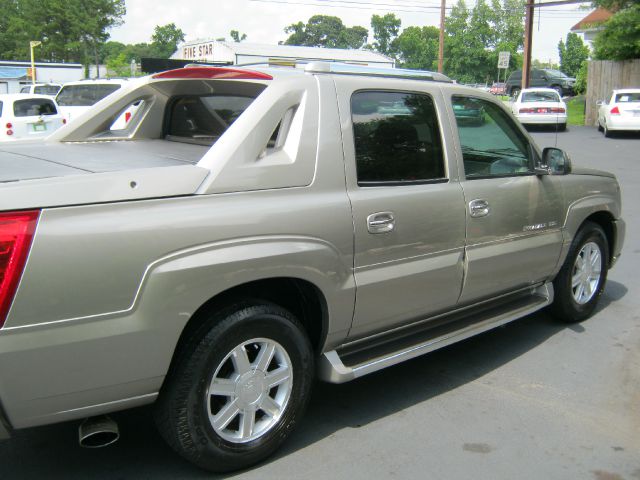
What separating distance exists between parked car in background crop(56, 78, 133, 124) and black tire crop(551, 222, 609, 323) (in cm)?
1504

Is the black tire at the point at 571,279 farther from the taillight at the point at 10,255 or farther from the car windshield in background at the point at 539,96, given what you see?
the car windshield in background at the point at 539,96

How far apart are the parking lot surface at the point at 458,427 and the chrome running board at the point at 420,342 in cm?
35

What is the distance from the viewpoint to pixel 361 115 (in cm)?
367

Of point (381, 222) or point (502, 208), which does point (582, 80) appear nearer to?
point (502, 208)

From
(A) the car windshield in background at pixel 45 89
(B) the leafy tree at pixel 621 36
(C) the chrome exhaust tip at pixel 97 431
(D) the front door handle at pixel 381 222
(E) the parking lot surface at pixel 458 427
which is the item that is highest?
(B) the leafy tree at pixel 621 36

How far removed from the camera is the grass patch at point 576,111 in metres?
28.3

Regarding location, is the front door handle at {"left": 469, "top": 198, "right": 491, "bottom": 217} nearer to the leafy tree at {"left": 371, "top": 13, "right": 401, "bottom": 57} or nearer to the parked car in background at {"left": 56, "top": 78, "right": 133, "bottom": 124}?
the parked car in background at {"left": 56, "top": 78, "right": 133, "bottom": 124}

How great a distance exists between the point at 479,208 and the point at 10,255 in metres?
2.68

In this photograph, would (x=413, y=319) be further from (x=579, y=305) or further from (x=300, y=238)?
(x=579, y=305)

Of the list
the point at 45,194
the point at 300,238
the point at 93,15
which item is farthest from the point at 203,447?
the point at 93,15

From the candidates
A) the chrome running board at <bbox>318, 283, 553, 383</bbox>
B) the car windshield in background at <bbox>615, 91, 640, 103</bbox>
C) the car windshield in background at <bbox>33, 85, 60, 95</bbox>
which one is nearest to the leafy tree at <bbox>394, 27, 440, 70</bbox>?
the car windshield in background at <bbox>33, 85, 60, 95</bbox>

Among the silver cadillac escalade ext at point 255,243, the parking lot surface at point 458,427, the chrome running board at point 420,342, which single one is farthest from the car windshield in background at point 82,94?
the parking lot surface at point 458,427

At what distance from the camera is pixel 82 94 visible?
61.0ft

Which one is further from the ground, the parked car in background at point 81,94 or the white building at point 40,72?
the white building at point 40,72
